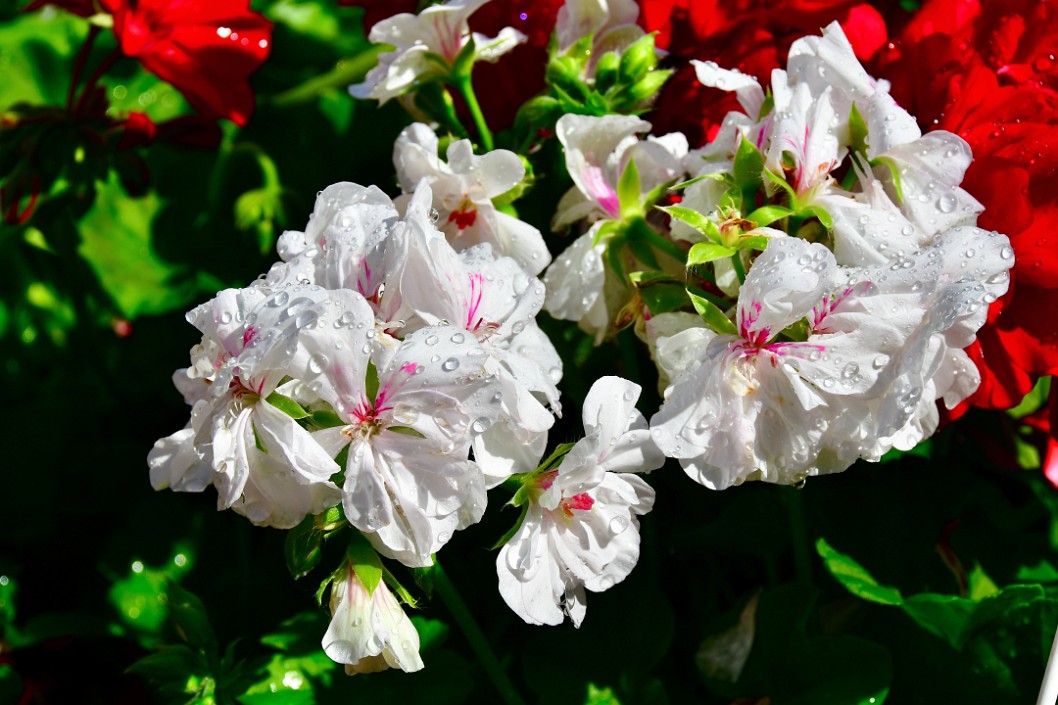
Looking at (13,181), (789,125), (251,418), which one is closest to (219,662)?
(251,418)

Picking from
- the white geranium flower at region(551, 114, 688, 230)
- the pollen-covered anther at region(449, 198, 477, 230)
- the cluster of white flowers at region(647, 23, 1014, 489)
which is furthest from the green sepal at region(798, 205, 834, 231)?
the pollen-covered anther at region(449, 198, 477, 230)

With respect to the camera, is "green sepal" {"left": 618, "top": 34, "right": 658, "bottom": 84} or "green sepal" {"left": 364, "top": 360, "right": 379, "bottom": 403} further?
"green sepal" {"left": 618, "top": 34, "right": 658, "bottom": 84}

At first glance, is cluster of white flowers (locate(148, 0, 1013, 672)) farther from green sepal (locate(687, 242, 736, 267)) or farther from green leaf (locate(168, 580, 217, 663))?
green leaf (locate(168, 580, 217, 663))

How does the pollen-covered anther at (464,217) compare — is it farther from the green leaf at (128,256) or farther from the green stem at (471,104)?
the green leaf at (128,256)

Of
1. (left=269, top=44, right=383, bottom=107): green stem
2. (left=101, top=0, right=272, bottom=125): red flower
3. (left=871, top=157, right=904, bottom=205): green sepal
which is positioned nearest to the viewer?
(left=871, top=157, right=904, bottom=205): green sepal

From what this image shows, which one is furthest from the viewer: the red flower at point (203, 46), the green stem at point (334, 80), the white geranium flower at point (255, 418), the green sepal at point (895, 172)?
the green stem at point (334, 80)

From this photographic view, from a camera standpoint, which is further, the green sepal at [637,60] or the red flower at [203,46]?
the red flower at [203,46]

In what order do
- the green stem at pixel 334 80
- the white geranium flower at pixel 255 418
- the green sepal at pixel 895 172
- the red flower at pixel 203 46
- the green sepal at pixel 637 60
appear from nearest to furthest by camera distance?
the white geranium flower at pixel 255 418 → the green sepal at pixel 895 172 → the green sepal at pixel 637 60 → the red flower at pixel 203 46 → the green stem at pixel 334 80

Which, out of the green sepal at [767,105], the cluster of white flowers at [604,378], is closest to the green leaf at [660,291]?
the cluster of white flowers at [604,378]
